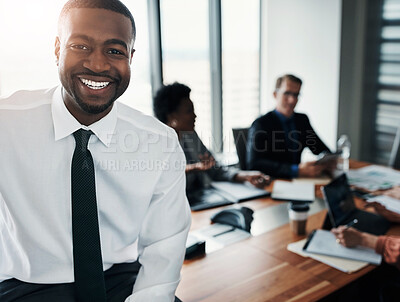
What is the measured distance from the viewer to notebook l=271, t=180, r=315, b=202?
2098 mm

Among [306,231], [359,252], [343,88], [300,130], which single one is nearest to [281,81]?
[300,130]

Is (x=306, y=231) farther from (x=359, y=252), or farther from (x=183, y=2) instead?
(x=183, y=2)

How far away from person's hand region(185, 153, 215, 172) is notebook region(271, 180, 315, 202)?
390 millimetres

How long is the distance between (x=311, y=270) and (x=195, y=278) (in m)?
0.41

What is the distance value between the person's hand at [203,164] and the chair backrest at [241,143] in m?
0.40

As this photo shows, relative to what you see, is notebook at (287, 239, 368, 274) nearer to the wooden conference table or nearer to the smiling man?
the wooden conference table

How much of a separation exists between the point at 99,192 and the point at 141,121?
0.87 feet

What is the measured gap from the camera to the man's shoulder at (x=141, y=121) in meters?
1.29

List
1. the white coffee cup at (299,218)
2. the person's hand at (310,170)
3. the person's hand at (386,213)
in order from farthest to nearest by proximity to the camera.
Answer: the person's hand at (310,170) < the person's hand at (386,213) < the white coffee cup at (299,218)

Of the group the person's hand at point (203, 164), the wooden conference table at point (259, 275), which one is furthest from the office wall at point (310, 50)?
the wooden conference table at point (259, 275)

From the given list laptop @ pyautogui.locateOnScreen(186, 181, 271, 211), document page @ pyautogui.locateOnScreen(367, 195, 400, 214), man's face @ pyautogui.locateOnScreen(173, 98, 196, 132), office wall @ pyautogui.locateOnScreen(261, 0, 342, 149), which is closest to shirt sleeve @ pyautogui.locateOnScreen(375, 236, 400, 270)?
document page @ pyautogui.locateOnScreen(367, 195, 400, 214)

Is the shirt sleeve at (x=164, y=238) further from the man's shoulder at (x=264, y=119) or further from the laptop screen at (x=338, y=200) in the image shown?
the man's shoulder at (x=264, y=119)

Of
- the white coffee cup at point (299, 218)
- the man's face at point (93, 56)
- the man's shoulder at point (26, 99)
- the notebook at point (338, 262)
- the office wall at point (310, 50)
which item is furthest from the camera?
the office wall at point (310, 50)

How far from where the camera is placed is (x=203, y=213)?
75.5 inches
